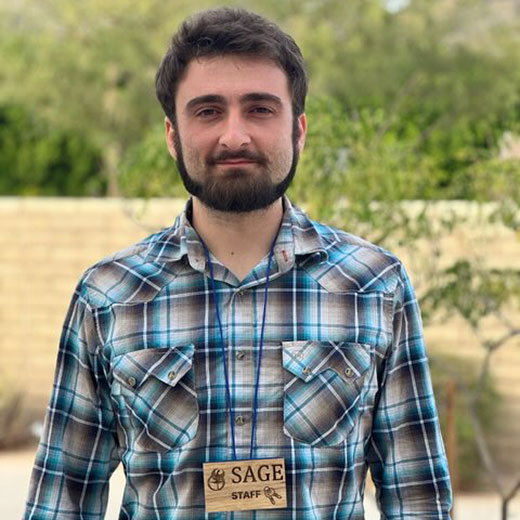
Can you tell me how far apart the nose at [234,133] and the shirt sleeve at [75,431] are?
378 mm

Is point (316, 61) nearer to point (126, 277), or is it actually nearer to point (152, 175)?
point (152, 175)

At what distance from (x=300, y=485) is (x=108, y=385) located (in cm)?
36

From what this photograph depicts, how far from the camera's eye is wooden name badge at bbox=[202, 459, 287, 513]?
2105mm

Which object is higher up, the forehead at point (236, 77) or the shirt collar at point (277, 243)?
the forehead at point (236, 77)

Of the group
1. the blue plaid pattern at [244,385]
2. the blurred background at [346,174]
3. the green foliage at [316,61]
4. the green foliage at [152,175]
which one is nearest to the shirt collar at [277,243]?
the blue plaid pattern at [244,385]

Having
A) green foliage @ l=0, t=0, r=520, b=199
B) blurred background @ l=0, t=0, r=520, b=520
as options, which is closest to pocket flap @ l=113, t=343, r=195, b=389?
blurred background @ l=0, t=0, r=520, b=520

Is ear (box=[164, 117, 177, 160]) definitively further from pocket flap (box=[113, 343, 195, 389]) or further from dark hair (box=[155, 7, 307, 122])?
pocket flap (box=[113, 343, 195, 389])

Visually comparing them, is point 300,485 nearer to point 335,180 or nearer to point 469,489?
point 335,180

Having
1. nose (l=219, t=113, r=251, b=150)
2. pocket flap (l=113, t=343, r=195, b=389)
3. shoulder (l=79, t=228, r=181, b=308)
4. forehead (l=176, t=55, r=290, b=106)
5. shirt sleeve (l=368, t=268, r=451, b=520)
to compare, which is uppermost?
forehead (l=176, t=55, r=290, b=106)

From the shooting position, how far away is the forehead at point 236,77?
7.04ft

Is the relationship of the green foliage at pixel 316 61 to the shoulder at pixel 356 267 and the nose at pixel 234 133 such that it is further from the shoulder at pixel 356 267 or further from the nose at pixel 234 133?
the nose at pixel 234 133

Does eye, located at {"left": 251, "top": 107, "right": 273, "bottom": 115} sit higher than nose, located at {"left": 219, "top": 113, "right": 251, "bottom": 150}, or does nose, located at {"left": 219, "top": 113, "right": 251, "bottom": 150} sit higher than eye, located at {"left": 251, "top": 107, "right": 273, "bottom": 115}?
eye, located at {"left": 251, "top": 107, "right": 273, "bottom": 115}

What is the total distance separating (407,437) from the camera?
2.22 m

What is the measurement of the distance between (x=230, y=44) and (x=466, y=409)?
709cm
